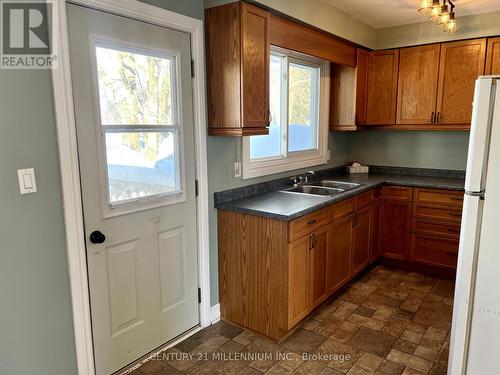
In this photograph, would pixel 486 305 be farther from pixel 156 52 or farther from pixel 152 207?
pixel 156 52

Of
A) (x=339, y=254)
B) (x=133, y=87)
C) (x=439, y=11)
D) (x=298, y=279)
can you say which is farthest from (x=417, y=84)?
(x=133, y=87)

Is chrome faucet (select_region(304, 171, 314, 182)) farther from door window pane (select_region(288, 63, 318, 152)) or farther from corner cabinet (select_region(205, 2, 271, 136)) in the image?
corner cabinet (select_region(205, 2, 271, 136))

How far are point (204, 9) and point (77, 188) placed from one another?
145 centimetres

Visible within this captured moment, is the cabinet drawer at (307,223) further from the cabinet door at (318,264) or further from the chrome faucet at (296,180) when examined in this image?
the chrome faucet at (296,180)

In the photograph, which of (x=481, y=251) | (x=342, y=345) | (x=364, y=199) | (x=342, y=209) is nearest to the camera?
(x=481, y=251)

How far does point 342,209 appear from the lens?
3.06 m

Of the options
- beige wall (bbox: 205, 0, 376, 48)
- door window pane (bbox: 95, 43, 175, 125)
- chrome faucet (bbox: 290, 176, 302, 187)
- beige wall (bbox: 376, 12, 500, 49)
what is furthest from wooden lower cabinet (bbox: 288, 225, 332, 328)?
beige wall (bbox: 376, 12, 500, 49)

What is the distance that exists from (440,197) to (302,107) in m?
1.61

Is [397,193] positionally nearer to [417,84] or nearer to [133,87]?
[417,84]

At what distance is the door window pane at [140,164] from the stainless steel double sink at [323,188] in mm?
1183

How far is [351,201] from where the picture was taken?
126 inches

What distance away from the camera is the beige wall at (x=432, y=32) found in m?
3.41

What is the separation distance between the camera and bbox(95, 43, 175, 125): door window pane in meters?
1.94

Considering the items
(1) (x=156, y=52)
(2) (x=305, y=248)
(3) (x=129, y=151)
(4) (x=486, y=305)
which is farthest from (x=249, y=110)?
(4) (x=486, y=305)
